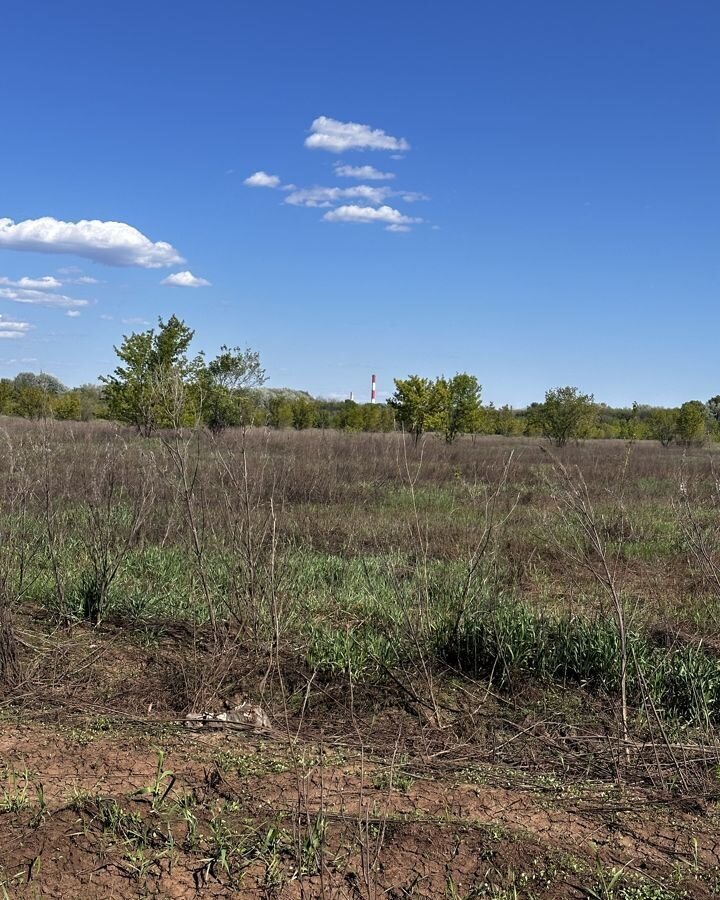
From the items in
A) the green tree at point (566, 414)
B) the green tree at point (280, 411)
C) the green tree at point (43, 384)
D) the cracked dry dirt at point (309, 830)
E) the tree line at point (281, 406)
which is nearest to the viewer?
the cracked dry dirt at point (309, 830)

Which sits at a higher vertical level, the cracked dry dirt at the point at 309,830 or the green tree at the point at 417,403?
the green tree at the point at 417,403

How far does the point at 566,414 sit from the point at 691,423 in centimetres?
1164

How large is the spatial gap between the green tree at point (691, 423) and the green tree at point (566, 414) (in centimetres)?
1006

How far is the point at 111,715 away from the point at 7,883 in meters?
1.31

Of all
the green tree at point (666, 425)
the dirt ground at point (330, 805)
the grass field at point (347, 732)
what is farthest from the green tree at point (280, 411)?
the dirt ground at point (330, 805)

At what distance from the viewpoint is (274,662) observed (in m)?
4.20

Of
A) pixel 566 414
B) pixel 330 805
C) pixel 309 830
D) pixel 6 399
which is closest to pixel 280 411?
pixel 6 399

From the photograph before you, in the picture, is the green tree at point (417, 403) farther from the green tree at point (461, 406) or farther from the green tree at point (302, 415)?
the green tree at point (302, 415)

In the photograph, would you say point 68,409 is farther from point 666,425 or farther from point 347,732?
point 347,732

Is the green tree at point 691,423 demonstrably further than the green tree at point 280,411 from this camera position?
No

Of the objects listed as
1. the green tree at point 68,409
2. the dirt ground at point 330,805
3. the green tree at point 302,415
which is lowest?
the dirt ground at point 330,805

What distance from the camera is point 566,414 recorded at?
2884 centimetres

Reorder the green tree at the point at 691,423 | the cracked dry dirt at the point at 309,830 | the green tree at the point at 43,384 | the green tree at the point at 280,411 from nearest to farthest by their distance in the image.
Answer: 1. the cracked dry dirt at the point at 309,830
2. the green tree at the point at 43,384
3. the green tree at the point at 691,423
4. the green tree at the point at 280,411

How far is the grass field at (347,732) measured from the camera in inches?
94.2
